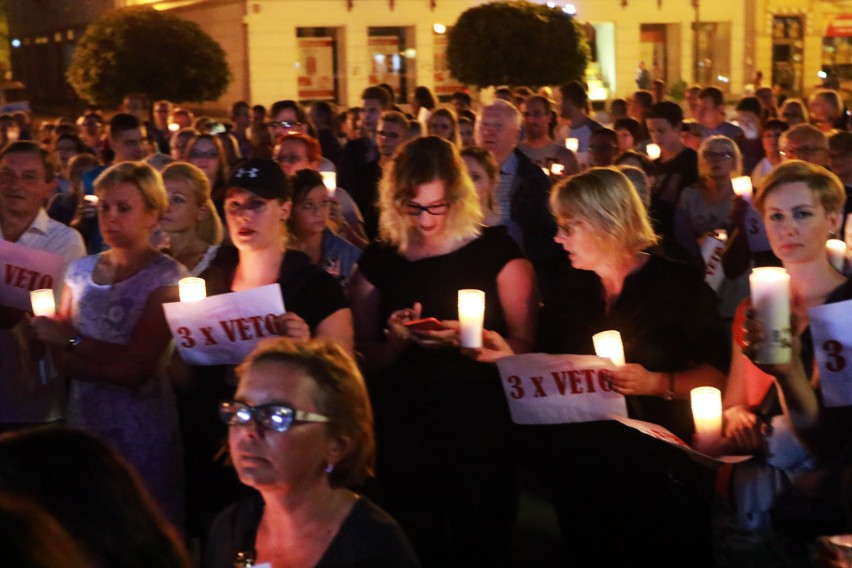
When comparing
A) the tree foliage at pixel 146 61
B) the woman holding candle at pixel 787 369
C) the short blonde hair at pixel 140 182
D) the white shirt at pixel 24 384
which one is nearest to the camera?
the woman holding candle at pixel 787 369

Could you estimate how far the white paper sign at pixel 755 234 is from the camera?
21.3 feet

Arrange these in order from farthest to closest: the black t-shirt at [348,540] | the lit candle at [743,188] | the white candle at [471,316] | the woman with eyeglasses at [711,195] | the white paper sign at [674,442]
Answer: the woman with eyeglasses at [711,195], the lit candle at [743,188], the white candle at [471,316], the white paper sign at [674,442], the black t-shirt at [348,540]

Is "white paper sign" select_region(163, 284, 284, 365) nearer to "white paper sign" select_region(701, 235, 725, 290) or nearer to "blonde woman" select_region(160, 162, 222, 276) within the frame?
"blonde woman" select_region(160, 162, 222, 276)

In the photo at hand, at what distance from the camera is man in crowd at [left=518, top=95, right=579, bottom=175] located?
31.3 ft

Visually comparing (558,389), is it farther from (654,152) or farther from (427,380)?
(654,152)

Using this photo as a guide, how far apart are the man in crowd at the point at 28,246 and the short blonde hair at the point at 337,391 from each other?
228cm

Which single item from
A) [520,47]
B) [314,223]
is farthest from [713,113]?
[520,47]

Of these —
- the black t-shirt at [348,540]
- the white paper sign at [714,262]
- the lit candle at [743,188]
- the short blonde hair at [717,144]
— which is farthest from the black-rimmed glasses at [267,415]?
the short blonde hair at [717,144]

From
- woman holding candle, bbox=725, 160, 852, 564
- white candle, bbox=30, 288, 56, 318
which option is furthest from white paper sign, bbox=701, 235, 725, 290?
white candle, bbox=30, 288, 56, 318

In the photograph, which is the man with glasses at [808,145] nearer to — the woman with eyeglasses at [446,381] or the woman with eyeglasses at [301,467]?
the woman with eyeglasses at [446,381]

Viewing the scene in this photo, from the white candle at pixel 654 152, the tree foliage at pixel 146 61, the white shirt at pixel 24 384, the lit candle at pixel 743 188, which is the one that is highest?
the tree foliage at pixel 146 61

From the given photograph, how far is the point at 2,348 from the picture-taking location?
17.5ft

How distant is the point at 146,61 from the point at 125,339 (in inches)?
737

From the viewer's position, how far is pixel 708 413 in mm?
3889
